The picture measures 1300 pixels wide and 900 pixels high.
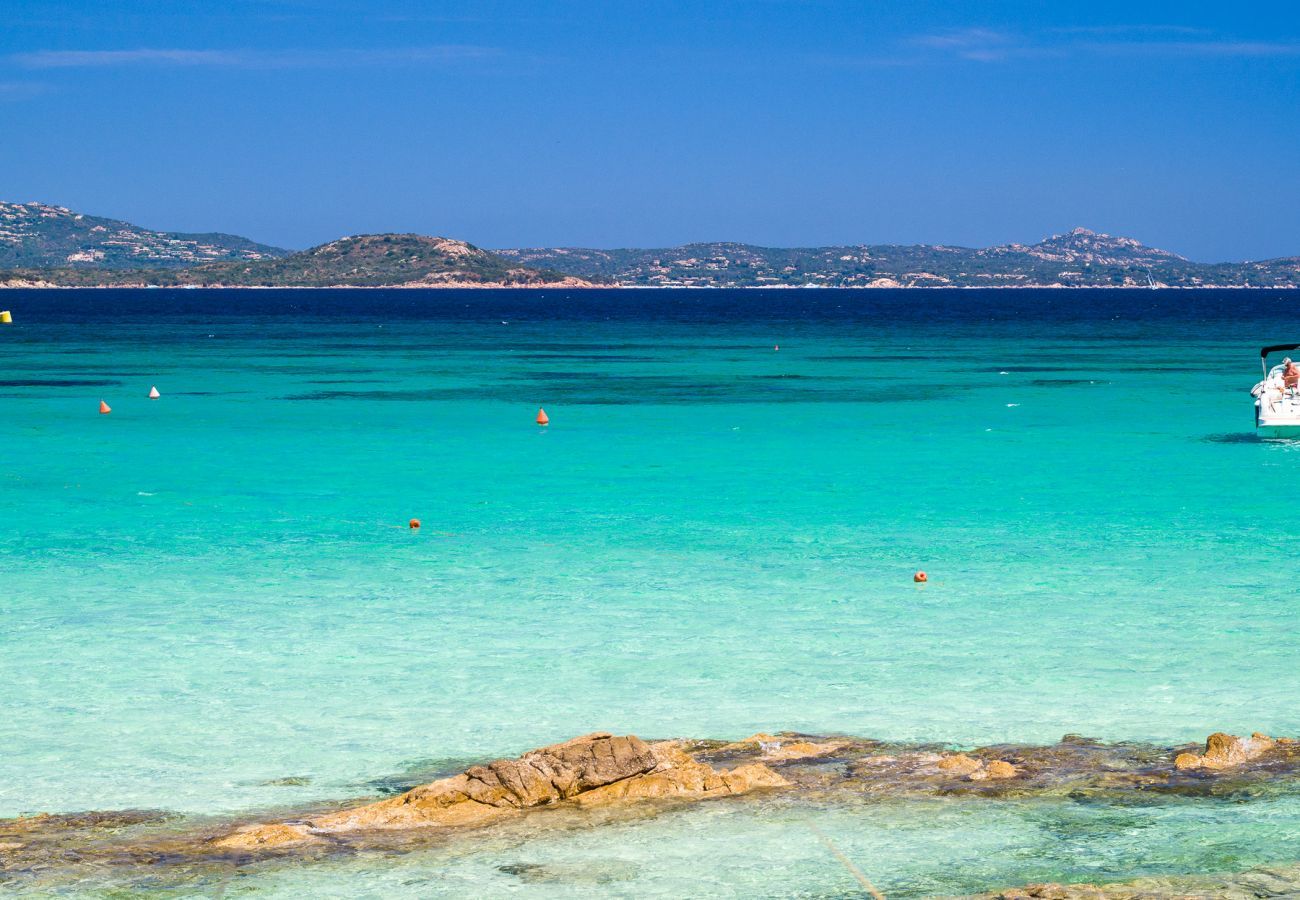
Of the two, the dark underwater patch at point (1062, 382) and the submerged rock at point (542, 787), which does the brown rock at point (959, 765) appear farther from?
the dark underwater patch at point (1062, 382)

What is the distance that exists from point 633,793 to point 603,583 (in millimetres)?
9523

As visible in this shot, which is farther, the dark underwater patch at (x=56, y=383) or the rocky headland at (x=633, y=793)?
the dark underwater patch at (x=56, y=383)

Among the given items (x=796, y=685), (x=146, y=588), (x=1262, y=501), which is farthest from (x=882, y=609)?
(x=1262, y=501)

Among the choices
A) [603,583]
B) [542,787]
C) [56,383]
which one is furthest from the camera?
[56,383]

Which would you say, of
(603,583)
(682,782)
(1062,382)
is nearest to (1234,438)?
(1062,382)

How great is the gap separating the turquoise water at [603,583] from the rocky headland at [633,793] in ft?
1.91

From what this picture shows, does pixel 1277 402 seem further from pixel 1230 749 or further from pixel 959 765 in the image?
pixel 959 765

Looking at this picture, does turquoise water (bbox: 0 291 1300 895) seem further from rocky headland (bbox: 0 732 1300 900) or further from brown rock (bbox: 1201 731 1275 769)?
brown rock (bbox: 1201 731 1275 769)

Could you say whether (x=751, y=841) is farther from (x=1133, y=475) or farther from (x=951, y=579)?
(x=1133, y=475)


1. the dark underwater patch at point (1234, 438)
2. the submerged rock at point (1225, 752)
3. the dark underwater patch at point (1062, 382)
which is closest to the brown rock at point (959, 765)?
the submerged rock at point (1225, 752)

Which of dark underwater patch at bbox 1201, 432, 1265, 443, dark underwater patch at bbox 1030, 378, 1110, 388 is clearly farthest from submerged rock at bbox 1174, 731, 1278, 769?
dark underwater patch at bbox 1030, 378, 1110, 388

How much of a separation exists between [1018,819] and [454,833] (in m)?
3.80

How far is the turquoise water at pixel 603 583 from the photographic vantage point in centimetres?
1412

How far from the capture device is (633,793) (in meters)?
11.6
